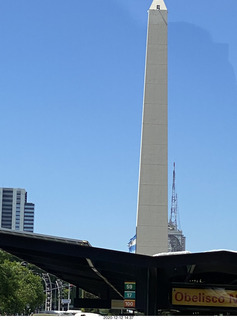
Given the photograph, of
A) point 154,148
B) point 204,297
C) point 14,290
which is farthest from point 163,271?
point 14,290

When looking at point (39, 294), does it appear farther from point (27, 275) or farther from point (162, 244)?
point (162, 244)

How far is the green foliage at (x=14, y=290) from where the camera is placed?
74750 millimetres

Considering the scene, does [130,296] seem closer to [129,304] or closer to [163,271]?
[129,304]

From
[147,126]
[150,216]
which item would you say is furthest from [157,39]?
[150,216]

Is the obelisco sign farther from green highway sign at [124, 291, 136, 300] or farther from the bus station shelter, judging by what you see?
green highway sign at [124, 291, 136, 300]

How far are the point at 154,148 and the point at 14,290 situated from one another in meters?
23.2

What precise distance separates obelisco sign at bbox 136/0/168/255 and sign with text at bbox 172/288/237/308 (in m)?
32.7

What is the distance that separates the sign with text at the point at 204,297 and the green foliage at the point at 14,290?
4032 cm

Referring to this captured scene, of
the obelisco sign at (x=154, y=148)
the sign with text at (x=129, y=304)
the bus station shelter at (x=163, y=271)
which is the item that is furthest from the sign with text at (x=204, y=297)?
the obelisco sign at (x=154, y=148)

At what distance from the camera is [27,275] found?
116 metres

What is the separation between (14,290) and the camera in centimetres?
Result: 7862

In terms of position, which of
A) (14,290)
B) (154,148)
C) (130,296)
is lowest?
(130,296)

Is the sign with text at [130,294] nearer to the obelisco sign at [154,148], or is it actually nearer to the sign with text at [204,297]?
the sign with text at [204,297]

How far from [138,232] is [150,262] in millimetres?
34818
